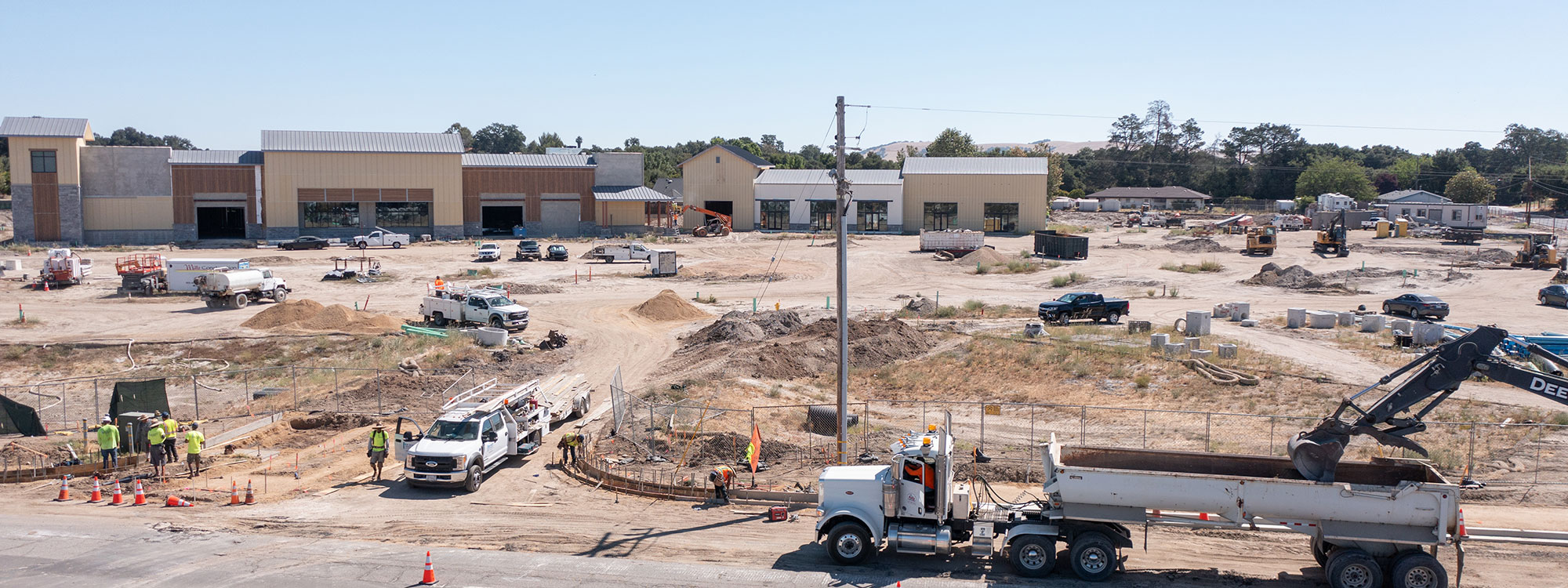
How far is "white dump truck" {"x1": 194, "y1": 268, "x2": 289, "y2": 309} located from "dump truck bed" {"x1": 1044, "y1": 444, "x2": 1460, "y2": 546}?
147ft

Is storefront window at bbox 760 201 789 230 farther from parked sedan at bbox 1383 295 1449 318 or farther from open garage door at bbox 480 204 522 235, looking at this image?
parked sedan at bbox 1383 295 1449 318

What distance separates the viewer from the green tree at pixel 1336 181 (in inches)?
5315

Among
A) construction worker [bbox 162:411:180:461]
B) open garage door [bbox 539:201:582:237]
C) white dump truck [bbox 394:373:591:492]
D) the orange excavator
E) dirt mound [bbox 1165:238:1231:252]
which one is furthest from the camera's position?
open garage door [bbox 539:201:582:237]

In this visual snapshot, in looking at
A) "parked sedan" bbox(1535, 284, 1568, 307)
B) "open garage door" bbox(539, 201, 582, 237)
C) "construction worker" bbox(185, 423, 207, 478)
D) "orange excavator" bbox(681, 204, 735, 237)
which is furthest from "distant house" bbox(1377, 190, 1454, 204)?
"construction worker" bbox(185, 423, 207, 478)

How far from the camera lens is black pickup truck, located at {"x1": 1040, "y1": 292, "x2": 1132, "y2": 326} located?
44.3m

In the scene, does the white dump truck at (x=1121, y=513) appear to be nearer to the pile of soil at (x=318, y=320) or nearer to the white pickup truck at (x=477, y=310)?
the white pickup truck at (x=477, y=310)

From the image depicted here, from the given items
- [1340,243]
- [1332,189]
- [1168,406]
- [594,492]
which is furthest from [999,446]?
[1332,189]

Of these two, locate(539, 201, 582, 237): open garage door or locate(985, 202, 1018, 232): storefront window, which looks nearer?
locate(539, 201, 582, 237): open garage door

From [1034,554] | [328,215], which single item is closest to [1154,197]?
[328,215]

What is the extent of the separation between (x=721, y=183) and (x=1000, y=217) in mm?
27395

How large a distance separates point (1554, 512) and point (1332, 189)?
432ft

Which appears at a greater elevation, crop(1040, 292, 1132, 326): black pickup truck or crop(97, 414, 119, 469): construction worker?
crop(1040, 292, 1132, 326): black pickup truck

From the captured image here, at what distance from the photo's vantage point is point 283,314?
44.0 metres

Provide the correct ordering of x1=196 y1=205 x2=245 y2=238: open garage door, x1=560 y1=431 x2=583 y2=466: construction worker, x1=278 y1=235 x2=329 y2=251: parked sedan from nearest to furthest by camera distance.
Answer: x1=560 y1=431 x2=583 y2=466: construction worker
x1=278 y1=235 x2=329 y2=251: parked sedan
x1=196 y1=205 x2=245 y2=238: open garage door
